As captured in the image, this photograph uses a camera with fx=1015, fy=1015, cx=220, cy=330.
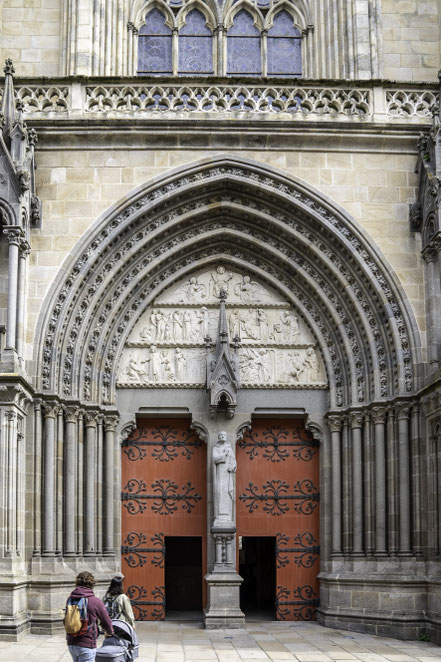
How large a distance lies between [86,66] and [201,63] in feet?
7.78

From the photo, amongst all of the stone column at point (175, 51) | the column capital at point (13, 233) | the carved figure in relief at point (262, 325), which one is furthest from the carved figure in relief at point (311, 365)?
the stone column at point (175, 51)

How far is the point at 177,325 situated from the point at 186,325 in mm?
155

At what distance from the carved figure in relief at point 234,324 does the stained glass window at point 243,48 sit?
453 cm

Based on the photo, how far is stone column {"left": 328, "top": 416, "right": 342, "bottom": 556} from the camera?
16516mm

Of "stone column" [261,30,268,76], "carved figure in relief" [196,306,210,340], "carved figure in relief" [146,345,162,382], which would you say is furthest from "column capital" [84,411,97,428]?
"stone column" [261,30,268,76]

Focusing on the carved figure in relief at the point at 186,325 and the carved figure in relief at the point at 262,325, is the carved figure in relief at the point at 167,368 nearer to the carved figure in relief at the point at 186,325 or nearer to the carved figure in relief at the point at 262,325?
the carved figure in relief at the point at 186,325

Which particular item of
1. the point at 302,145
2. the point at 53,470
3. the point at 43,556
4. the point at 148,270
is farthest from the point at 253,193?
the point at 43,556

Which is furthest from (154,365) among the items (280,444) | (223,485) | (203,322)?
(280,444)

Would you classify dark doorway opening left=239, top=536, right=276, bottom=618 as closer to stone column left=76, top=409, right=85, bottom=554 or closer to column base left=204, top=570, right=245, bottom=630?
column base left=204, top=570, right=245, bottom=630

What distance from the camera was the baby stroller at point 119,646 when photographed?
9734 mm

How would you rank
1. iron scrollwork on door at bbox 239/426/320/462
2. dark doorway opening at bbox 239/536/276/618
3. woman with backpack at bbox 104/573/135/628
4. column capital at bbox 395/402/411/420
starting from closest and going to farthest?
woman with backpack at bbox 104/573/135/628 → column capital at bbox 395/402/411/420 → iron scrollwork on door at bbox 239/426/320/462 → dark doorway opening at bbox 239/536/276/618

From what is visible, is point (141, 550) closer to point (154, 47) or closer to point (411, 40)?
point (154, 47)

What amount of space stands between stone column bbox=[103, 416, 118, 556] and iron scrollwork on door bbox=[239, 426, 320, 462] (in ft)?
7.38

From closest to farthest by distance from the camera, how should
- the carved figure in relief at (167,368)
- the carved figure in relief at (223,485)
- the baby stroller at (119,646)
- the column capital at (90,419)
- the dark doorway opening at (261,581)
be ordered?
the baby stroller at (119,646)
the column capital at (90,419)
the carved figure in relief at (223,485)
the carved figure in relief at (167,368)
the dark doorway opening at (261,581)
